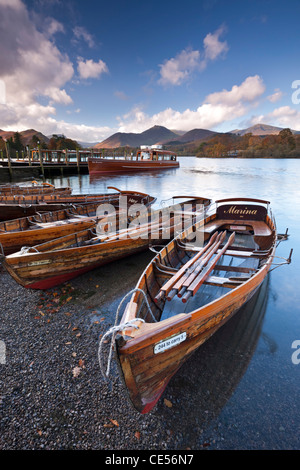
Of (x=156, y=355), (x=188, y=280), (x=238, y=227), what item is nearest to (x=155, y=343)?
(x=156, y=355)

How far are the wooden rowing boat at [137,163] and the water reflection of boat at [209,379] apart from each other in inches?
1698

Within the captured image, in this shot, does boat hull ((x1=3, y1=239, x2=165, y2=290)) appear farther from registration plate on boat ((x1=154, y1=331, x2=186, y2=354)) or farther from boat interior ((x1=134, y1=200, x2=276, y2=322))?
registration plate on boat ((x1=154, y1=331, x2=186, y2=354))

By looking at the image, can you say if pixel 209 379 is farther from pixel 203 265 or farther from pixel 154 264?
pixel 154 264

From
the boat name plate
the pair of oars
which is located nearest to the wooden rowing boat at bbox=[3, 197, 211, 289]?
the boat name plate

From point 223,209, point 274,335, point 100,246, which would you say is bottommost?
point 274,335

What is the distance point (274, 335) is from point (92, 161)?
43381 millimetres

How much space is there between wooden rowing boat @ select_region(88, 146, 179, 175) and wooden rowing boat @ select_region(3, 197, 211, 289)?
37.8 meters

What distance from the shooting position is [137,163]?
51.0 m

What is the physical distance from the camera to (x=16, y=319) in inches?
218

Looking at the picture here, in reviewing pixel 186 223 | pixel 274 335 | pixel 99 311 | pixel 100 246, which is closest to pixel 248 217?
pixel 186 223

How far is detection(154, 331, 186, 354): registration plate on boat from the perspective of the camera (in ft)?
10.1

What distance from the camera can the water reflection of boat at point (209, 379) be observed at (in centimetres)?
357

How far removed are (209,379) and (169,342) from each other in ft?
6.28
